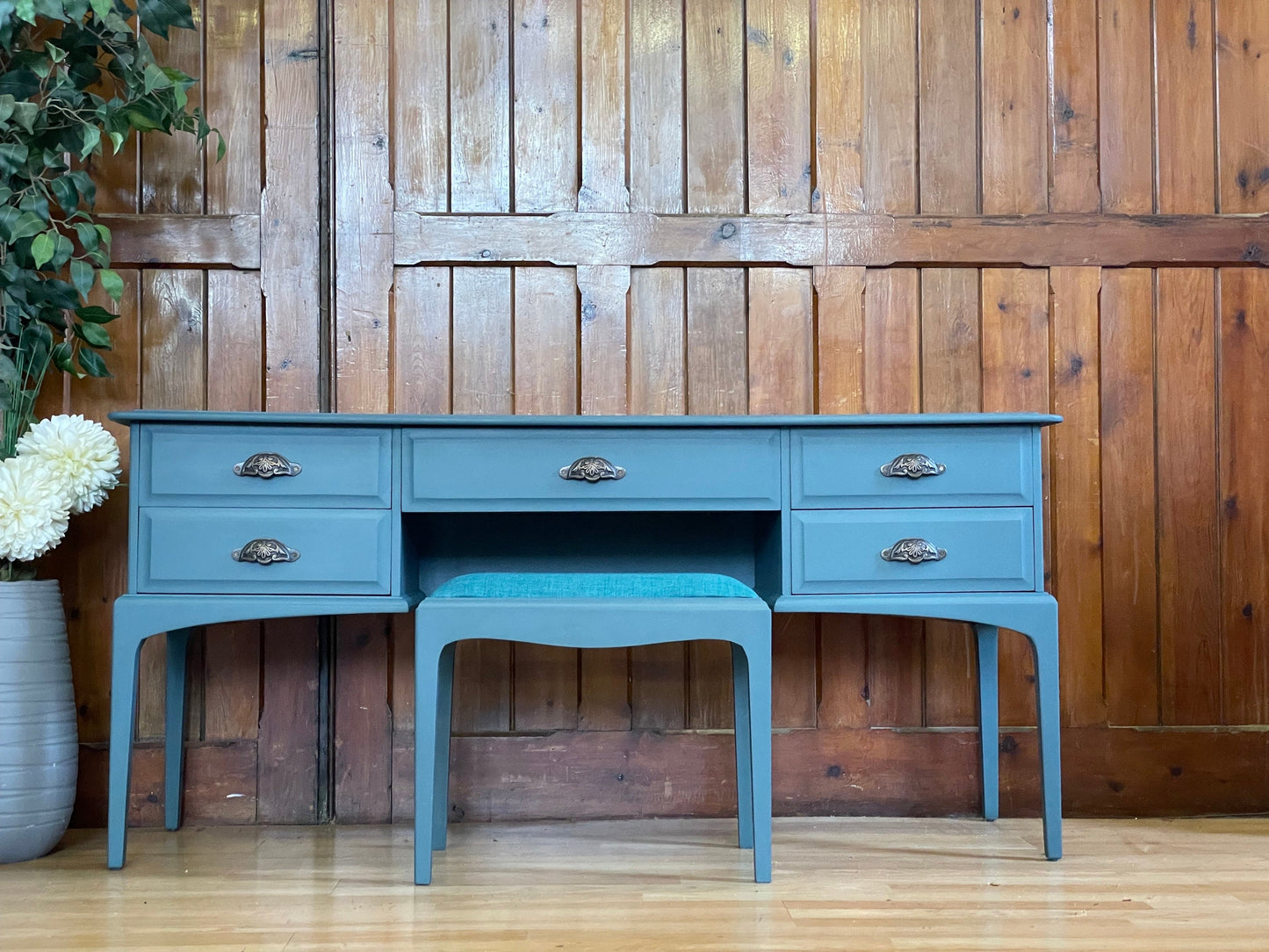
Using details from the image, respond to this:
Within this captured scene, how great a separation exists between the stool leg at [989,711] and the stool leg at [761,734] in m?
0.68

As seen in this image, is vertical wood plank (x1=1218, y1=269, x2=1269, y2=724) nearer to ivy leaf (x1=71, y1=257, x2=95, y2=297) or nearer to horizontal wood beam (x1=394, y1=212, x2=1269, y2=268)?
horizontal wood beam (x1=394, y1=212, x2=1269, y2=268)

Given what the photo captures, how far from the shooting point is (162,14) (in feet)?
6.59

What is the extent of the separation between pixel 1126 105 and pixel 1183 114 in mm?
139

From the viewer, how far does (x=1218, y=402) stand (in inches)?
90.8

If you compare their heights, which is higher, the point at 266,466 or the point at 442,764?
the point at 266,466

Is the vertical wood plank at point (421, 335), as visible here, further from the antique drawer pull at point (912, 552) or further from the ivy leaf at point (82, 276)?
the antique drawer pull at point (912, 552)

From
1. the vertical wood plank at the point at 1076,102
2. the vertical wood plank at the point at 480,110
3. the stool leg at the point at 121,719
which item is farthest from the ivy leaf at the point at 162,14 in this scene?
the vertical wood plank at the point at 1076,102

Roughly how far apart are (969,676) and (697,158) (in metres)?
1.35

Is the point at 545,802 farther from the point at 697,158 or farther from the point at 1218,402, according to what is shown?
the point at 1218,402

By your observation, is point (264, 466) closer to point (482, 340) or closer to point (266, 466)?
point (266, 466)

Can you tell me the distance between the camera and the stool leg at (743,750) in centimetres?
186

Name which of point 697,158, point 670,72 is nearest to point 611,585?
point 697,158

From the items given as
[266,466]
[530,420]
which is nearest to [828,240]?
[530,420]

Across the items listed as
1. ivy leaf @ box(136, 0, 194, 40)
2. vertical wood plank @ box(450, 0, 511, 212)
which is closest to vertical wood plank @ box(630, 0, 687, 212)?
vertical wood plank @ box(450, 0, 511, 212)
